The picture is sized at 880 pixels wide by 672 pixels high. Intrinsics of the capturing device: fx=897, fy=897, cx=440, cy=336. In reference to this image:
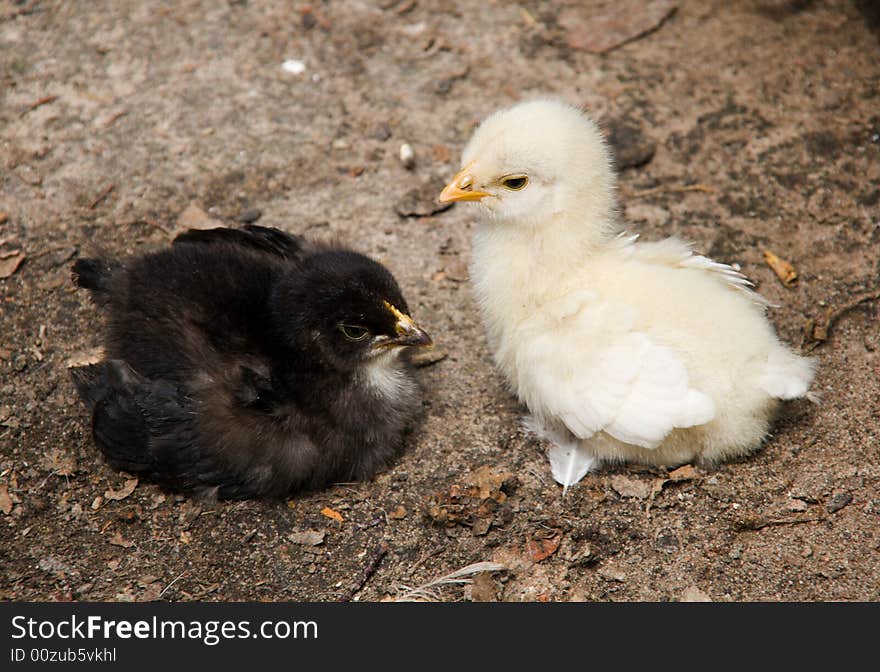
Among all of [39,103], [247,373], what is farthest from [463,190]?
[39,103]

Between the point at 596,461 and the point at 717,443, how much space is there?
53 cm

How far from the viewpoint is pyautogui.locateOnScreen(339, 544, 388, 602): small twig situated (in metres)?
3.61

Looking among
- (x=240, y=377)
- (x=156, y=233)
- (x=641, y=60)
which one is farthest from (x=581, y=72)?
(x=240, y=377)

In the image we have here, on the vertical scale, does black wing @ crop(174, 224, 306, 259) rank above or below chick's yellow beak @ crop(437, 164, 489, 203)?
below

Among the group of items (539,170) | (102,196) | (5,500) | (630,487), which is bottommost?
(630,487)

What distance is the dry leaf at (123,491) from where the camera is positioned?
4.00 m

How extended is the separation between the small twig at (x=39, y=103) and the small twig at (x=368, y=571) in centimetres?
407

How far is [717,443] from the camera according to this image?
12.6 feet

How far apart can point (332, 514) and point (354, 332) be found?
2.65ft

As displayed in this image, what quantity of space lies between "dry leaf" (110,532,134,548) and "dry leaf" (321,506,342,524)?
82 cm

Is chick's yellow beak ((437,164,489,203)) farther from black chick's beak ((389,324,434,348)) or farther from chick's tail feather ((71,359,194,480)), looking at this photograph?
chick's tail feather ((71,359,194,480))

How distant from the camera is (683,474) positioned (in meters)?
3.92

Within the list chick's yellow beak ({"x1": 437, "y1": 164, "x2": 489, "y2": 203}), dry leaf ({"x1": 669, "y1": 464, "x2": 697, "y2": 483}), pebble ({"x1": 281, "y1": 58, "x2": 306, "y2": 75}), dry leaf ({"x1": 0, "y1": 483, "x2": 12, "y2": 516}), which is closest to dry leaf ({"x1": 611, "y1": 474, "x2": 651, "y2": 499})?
dry leaf ({"x1": 669, "y1": 464, "x2": 697, "y2": 483})

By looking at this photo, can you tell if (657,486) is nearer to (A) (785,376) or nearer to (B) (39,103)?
(A) (785,376)
